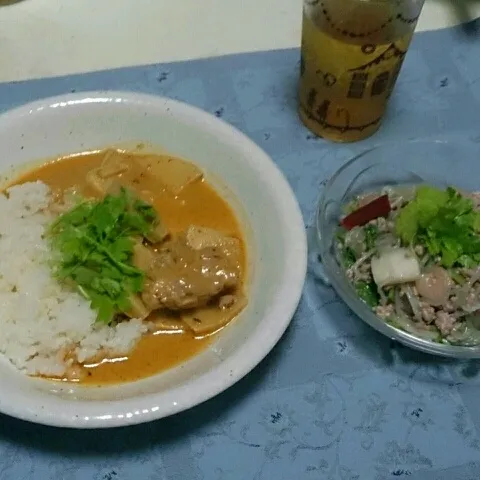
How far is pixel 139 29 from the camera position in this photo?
70.6 inches

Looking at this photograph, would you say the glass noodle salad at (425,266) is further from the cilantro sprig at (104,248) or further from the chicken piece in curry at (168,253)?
the cilantro sprig at (104,248)

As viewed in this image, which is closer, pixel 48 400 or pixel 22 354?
pixel 48 400

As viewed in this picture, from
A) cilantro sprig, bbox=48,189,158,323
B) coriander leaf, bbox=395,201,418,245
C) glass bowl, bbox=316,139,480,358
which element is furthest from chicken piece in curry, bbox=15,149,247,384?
coriander leaf, bbox=395,201,418,245

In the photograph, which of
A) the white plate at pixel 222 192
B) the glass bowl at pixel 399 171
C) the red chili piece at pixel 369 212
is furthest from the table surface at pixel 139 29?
the red chili piece at pixel 369 212

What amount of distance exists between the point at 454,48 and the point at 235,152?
2.58 feet

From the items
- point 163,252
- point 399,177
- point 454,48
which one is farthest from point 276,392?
point 454,48

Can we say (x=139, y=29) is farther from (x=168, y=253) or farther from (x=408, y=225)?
(x=408, y=225)

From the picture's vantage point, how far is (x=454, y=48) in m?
1.81

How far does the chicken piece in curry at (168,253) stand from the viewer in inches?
47.5

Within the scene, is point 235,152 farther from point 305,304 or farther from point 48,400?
point 48,400

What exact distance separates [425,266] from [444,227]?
0.08 metres

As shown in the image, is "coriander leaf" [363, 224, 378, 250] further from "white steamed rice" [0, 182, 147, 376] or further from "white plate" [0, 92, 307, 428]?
"white steamed rice" [0, 182, 147, 376]

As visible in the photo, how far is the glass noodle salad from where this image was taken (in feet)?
4.12

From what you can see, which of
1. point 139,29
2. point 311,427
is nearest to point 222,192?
point 311,427
